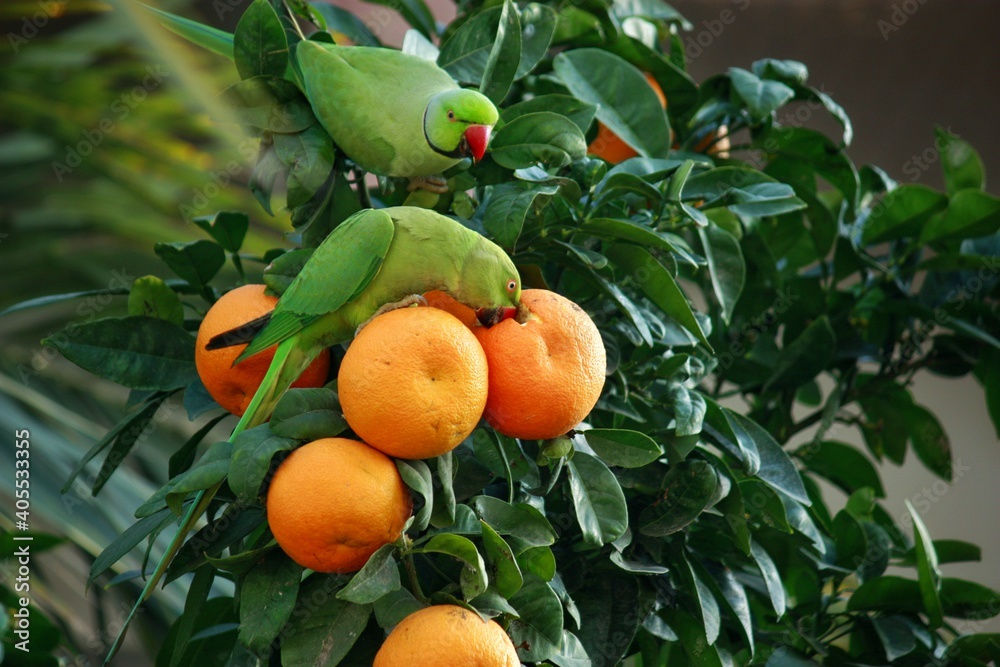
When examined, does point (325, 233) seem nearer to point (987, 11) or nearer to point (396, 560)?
point (396, 560)

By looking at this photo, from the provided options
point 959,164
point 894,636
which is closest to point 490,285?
point 894,636

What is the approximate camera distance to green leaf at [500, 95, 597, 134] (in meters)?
0.72

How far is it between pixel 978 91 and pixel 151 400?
83.8 inches

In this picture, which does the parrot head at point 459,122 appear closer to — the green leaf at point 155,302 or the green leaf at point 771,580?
the green leaf at point 155,302

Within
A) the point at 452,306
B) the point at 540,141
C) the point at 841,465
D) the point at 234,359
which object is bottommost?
the point at 841,465

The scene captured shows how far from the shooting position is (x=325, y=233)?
715 millimetres

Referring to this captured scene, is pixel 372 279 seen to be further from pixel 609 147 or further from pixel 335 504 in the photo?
pixel 609 147

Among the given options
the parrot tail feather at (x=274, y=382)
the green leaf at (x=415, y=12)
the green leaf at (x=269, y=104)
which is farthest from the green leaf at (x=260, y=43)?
the green leaf at (x=415, y=12)

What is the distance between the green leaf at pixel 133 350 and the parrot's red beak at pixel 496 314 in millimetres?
282

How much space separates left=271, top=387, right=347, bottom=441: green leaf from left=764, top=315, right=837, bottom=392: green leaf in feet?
2.02

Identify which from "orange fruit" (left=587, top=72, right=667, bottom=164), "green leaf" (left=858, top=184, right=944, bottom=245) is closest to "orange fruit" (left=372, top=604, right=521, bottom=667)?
"orange fruit" (left=587, top=72, right=667, bottom=164)

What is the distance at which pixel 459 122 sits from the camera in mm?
649

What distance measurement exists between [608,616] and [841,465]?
0.58 m

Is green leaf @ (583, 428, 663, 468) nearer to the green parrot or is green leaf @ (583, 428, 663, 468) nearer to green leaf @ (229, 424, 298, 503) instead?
the green parrot
